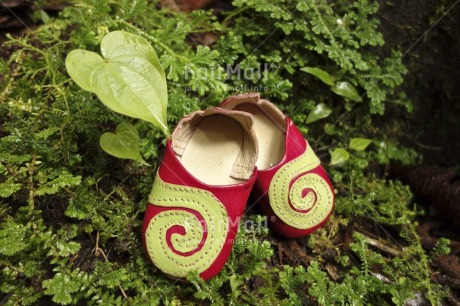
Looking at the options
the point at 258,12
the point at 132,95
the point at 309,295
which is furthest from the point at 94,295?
the point at 258,12

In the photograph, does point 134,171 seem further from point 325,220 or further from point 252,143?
point 325,220

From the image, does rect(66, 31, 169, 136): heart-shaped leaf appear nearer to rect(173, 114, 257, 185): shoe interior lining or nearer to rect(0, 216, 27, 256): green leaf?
rect(173, 114, 257, 185): shoe interior lining

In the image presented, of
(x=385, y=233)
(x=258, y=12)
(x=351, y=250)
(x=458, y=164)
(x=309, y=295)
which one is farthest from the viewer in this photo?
(x=458, y=164)

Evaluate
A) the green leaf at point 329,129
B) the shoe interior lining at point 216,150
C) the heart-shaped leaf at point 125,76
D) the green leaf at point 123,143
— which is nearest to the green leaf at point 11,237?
the green leaf at point 123,143

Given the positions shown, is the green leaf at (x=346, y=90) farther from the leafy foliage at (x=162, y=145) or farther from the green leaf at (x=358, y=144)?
the green leaf at (x=358, y=144)

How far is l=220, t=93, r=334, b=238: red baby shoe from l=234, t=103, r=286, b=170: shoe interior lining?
30mm

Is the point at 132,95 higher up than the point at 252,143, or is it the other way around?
the point at 132,95

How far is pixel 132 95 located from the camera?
1382 mm

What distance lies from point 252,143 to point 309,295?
66 cm

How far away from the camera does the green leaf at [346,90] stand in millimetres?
2143

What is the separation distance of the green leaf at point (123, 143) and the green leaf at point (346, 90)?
3.59ft

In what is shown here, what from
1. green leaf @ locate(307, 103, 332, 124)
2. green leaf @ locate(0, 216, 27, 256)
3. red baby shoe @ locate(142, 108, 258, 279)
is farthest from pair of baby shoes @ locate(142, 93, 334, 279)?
green leaf @ locate(0, 216, 27, 256)

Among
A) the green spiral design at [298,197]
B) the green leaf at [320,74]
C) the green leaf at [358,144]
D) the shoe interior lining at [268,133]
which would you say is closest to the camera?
the green spiral design at [298,197]

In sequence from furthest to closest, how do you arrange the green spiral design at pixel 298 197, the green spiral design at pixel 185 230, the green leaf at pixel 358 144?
the green leaf at pixel 358 144 < the green spiral design at pixel 298 197 < the green spiral design at pixel 185 230
